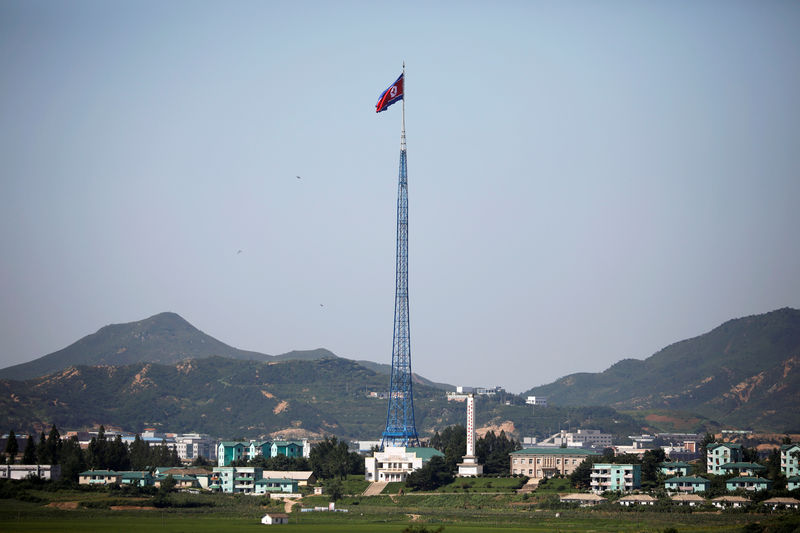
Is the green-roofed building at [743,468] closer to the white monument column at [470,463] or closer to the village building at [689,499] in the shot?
the village building at [689,499]

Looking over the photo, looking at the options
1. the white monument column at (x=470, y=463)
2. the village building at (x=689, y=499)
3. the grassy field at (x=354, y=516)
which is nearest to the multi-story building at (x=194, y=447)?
the white monument column at (x=470, y=463)

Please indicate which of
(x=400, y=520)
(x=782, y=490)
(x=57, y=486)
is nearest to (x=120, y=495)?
(x=57, y=486)

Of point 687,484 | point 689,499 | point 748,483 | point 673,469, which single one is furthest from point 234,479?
point 748,483

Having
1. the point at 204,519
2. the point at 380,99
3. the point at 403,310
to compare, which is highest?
the point at 380,99

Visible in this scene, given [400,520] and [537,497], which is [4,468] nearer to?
[400,520]

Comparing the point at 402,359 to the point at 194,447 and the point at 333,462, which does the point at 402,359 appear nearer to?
the point at 333,462

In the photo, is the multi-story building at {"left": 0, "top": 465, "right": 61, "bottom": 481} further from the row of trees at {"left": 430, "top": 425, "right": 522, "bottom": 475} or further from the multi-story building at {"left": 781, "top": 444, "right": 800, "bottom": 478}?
the multi-story building at {"left": 781, "top": 444, "right": 800, "bottom": 478}
